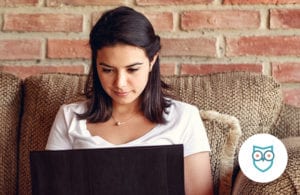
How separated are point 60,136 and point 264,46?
27.5 inches

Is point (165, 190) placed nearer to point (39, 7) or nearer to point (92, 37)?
point (92, 37)

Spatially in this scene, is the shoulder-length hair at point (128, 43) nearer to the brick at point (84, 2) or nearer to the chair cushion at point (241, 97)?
the chair cushion at point (241, 97)

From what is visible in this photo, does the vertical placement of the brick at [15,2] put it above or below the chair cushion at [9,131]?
above

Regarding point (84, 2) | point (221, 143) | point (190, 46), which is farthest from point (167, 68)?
point (221, 143)

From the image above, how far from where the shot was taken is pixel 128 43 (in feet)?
3.56

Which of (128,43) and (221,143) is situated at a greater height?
(128,43)

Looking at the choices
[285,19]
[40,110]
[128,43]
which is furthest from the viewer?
[285,19]

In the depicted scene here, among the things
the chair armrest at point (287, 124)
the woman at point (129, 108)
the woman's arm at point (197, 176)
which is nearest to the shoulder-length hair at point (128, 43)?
the woman at point (129, 108)

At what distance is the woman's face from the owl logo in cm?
33

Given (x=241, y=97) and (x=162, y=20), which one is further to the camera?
(x=162, y=20)

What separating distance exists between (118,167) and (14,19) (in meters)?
0.81

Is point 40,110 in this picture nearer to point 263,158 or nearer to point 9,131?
point 9,131

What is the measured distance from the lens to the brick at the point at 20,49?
1608mm

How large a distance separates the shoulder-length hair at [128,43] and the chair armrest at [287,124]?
30 centimetres
